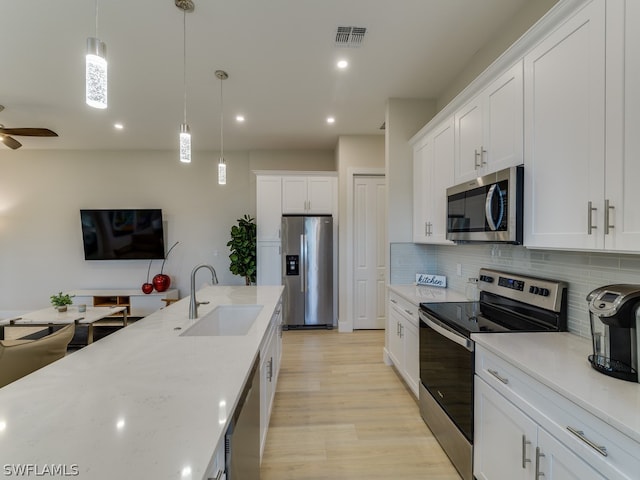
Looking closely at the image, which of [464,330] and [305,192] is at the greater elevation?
[305,192]

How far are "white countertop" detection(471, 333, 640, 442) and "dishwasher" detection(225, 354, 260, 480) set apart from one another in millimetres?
1135

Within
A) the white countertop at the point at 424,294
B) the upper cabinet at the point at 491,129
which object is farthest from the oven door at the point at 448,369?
the upper cabinet at the point at 491,129

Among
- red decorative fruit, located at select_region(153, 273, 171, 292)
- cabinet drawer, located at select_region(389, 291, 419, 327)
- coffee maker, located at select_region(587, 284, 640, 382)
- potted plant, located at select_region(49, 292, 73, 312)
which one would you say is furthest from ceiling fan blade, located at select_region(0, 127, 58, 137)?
coffee maker, located at select_region(587, 284, 640, 382)

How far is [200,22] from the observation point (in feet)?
7.34

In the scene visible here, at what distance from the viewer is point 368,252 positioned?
4680mm

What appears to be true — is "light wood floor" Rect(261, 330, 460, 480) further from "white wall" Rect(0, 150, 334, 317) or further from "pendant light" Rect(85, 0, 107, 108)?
"white wall" Rect(0, 150, 334, 317)

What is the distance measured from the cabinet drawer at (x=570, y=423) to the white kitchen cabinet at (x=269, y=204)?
3796 millimetres

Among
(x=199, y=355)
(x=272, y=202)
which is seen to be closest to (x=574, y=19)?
(x=199, y=355)

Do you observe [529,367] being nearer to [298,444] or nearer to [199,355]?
[199,355]

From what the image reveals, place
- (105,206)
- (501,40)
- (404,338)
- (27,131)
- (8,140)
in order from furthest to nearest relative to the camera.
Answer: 1. (105,206)
2. (8,140)
3. (27,131)
4. (404,338)
5. (501,40)

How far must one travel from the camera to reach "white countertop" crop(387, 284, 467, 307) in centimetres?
255

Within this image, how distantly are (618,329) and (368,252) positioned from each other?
3572mm

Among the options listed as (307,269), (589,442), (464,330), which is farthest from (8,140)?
(589,442)

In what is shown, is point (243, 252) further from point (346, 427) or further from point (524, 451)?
point (524, 451)
